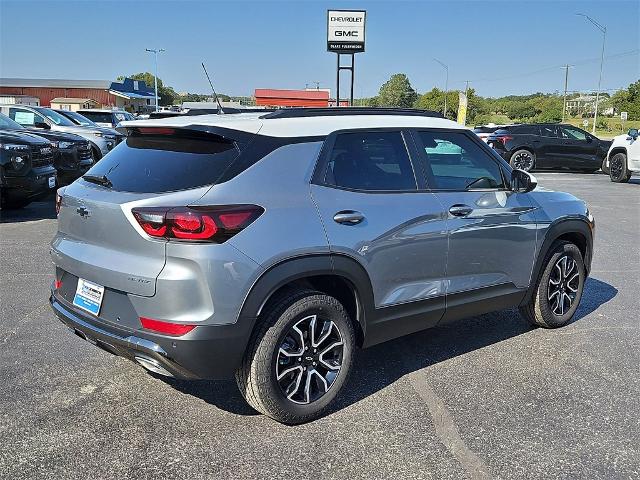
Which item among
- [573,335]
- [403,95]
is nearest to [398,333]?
[573,335]

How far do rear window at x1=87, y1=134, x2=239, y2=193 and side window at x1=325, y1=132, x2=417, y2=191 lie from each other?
644 mm

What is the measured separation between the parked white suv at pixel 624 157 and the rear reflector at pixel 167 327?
16099mm

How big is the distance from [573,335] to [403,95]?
362ft

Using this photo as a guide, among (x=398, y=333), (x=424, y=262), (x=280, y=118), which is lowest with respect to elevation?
(x=398, y=333)

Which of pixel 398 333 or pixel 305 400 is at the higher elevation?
pixel 398 333

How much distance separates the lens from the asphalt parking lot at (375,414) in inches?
120

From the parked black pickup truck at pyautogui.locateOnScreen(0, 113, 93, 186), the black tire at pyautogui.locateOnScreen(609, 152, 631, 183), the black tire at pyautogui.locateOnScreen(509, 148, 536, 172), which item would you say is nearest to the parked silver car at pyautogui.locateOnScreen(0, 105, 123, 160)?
the parked black pickup truck at pyautogui.locateOnScreen(0, 113, 93, 186)

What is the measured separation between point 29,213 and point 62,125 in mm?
4928

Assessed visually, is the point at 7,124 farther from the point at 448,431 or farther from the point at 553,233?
the point at 448,431

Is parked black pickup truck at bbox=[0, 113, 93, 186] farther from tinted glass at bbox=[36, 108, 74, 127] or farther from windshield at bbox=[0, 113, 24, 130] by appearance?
tinted glass at bbox=[36, 108, 74, 127]

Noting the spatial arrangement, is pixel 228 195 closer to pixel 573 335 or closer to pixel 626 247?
pixel 573 335

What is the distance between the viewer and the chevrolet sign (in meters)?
29.7

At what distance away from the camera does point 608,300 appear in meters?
6.00

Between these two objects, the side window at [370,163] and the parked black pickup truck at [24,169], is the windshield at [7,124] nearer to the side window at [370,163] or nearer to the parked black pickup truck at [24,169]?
the parked black pickup truck at [24,169]
